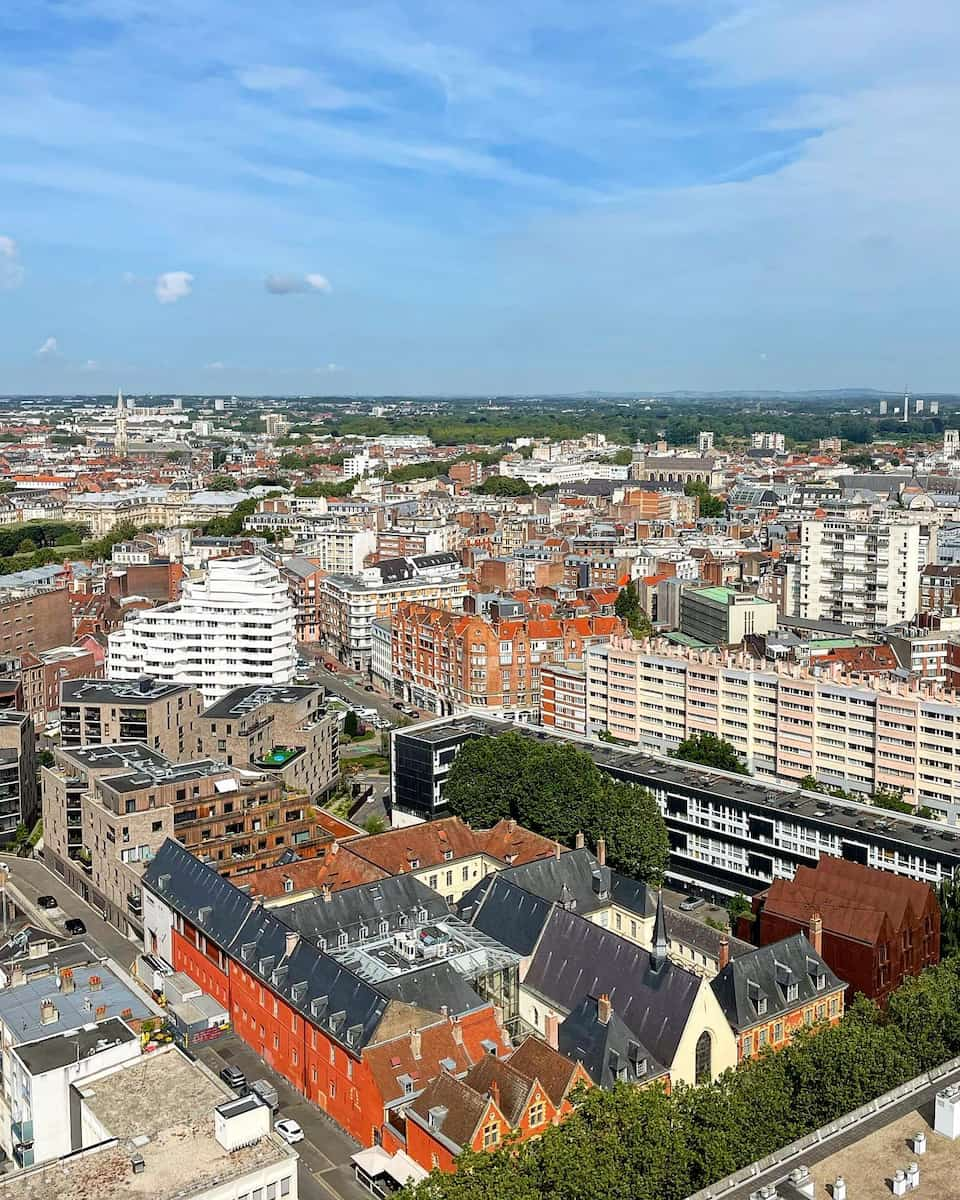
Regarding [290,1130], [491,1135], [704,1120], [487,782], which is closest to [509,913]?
[290,1130]

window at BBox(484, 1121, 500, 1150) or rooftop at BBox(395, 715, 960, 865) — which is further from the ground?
rooftop at BBox(395, 715, 960, 865)

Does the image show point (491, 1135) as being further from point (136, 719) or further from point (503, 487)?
point (503, 487)

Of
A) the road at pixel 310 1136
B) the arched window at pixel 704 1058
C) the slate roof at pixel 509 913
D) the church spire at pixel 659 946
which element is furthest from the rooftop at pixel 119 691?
the arched window at pixel 704 1058

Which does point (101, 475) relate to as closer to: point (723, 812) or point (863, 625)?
point (863, 625)

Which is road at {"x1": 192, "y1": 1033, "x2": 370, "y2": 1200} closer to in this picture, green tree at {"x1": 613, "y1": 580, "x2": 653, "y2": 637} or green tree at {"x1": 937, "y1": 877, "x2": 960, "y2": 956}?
green tree at {"x1": 937, "y1": 877, "x2": 960, "y2": 956}

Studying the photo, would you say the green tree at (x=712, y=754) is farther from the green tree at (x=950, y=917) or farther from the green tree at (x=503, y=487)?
the green tree at (x=503, y=487)

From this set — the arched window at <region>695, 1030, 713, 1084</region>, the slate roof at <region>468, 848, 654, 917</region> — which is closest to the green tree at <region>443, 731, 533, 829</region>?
the slate roof at <region>468, 848, 654, 917</region>
